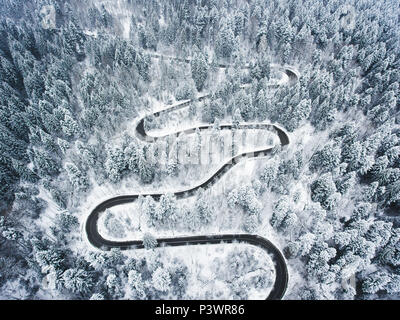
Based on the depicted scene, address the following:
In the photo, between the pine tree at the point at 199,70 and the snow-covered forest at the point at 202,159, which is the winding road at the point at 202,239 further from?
the pine tree at the point at 199,70

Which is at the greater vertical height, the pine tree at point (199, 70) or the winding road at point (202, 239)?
the pine tree at point (199, 70)

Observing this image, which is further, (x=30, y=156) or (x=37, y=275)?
(x=30, y=156)

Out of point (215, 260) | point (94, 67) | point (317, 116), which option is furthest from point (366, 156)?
point (94, 67)

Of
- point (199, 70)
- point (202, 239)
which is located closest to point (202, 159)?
point (202, 239)

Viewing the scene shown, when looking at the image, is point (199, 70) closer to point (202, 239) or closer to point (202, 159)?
point (202, 159)

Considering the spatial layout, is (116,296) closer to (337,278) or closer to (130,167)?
(130,167)

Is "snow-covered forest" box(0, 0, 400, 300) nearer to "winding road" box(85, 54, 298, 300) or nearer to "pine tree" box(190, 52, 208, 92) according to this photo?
"pine tree" box(190, 52, 208, 92)

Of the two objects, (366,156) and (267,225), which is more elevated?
(366,156)

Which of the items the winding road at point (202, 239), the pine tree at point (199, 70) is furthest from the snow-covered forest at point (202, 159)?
the winding road at point (202, 239)
